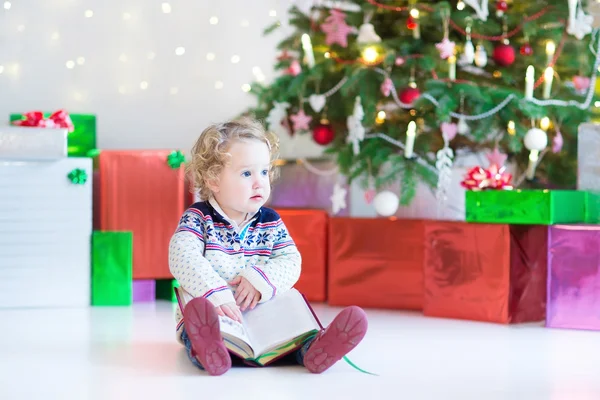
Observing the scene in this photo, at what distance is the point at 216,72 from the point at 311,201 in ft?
2.61

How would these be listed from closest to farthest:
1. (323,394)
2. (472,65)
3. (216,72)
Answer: (323,394), (472,65), (216,72)

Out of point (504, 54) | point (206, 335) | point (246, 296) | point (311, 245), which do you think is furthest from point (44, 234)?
point (504, 54)

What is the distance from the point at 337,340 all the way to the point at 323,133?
132 cm

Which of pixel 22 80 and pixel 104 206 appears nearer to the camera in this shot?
pixel 104 206

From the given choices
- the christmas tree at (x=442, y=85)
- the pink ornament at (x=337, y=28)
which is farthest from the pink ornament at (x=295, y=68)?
the pink ornament at (x=337, y=28)

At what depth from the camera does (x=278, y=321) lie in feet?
6.21

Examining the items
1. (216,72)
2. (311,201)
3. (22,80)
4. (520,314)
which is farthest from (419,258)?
(22,80)

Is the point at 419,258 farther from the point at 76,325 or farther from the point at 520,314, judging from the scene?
the point at 76,325

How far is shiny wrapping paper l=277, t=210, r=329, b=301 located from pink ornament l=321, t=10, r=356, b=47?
0.58 metres

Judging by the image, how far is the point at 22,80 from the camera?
344 centimetres

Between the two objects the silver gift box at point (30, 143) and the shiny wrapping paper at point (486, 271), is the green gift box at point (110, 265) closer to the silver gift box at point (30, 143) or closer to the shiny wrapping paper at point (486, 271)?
the silver gift box at point (30, 143)

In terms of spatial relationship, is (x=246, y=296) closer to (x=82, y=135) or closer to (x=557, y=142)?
(x=557, y=142)

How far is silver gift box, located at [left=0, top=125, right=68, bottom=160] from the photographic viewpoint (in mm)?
2818

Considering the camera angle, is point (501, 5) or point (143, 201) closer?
point (501, 5)
